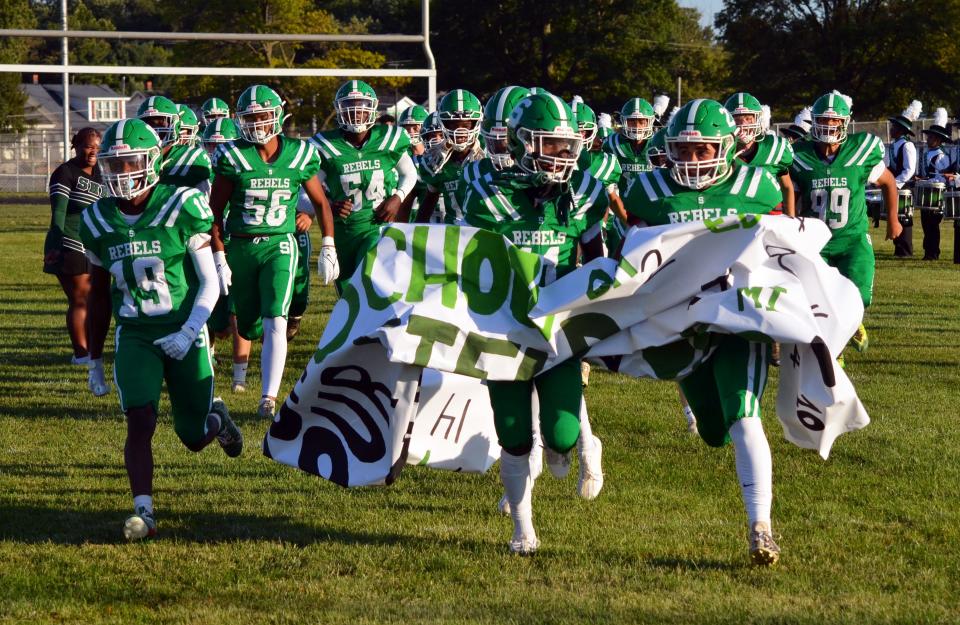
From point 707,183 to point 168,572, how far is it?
255 centimetres

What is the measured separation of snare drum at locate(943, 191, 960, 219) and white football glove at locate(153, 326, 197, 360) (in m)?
13.2

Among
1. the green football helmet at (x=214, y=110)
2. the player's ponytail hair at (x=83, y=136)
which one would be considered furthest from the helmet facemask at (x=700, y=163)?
the green football helmet at (x=214, y=110)

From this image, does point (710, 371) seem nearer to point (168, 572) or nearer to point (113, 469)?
point (168, 572)

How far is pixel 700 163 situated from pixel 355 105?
4297 millimetres

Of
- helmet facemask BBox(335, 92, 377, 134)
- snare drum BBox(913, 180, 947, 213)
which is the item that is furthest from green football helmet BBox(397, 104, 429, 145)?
snare drum BBox(913, 180, 947, 213)

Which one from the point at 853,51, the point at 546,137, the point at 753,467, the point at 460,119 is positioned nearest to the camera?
the point at 753,467

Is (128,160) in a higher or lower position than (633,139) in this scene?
lower

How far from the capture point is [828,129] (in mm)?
9016

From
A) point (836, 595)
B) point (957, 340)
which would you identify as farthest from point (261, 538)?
point (957, 340)

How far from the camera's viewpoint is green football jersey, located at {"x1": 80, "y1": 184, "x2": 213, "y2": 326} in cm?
573

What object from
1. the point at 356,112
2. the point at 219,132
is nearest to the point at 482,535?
the point at 356,112

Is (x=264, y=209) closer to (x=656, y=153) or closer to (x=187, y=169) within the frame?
(x=187, y=169)

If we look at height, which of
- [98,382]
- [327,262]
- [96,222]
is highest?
[96,222]

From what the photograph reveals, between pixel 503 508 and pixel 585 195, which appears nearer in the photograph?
pixel 585 195
